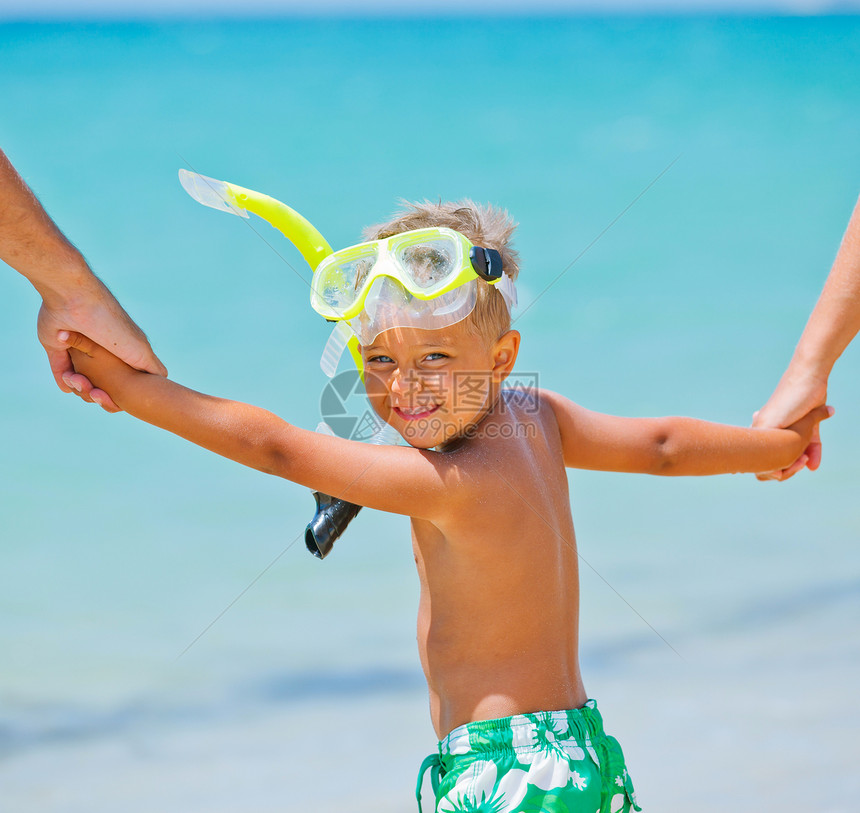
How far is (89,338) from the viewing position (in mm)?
2230

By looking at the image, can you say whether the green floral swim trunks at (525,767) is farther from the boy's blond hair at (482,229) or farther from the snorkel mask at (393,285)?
the boy's blond hair at (482,229)

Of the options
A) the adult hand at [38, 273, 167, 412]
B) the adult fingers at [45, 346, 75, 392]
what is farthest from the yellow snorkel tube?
the adult fingers at [45, 346, 75, 392]

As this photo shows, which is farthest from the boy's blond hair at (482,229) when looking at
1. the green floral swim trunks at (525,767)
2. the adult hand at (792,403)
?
the adult hand at (792,403)

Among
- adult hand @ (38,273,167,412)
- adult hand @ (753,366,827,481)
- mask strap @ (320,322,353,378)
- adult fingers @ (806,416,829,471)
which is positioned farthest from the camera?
adult fingers @ (806,416,829,471)

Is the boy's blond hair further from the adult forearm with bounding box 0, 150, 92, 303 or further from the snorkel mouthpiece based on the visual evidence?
the adult forearm with bounding box 0, 150, 92, 303

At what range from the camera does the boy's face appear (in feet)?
7.42

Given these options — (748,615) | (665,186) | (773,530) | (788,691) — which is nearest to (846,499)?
(773,530)

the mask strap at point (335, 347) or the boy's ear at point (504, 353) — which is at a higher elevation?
the mask strap at point (335, 347)

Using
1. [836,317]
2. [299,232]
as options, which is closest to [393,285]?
[299,232]

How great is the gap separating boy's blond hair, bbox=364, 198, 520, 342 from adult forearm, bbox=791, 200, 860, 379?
3.99 feet

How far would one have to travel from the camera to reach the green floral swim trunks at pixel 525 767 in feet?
6.85

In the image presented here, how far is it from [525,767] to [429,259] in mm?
1201

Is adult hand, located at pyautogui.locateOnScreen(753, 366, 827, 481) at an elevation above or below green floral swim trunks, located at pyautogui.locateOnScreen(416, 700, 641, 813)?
above

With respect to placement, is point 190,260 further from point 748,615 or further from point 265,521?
point 748,615
